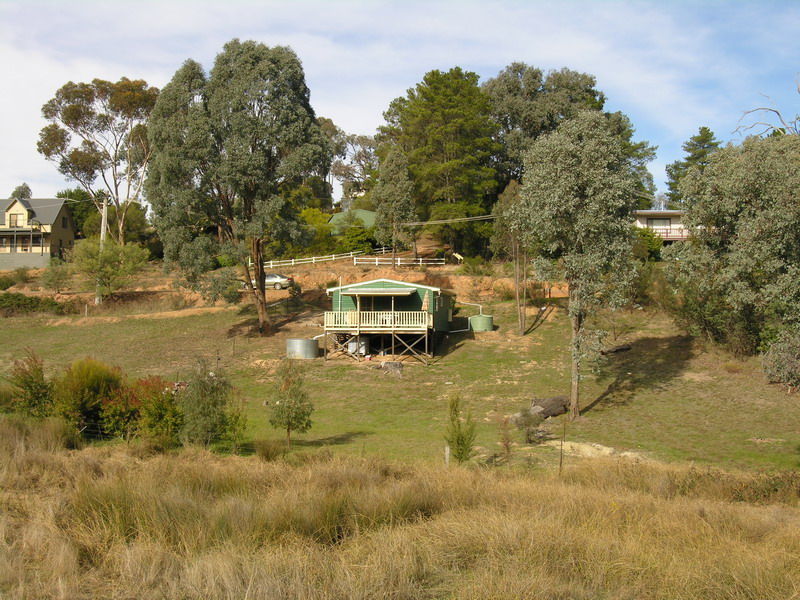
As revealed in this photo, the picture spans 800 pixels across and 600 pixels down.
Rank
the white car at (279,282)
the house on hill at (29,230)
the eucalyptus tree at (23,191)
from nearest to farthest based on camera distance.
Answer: the white car at (279,282) < the house on hill at (29,230) < the eucalyptus tree at (23,191)

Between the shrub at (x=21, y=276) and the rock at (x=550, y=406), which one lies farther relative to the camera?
the shrub at (x=21, y=276)

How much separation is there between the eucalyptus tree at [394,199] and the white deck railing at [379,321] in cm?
1551

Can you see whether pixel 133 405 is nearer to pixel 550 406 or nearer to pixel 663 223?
pixel 550 406

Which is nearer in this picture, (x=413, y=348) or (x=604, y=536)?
(x=604, y=536)

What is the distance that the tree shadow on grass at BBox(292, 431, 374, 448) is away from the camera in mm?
18359

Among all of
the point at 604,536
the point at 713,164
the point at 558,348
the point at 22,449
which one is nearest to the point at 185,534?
the point at 604,536

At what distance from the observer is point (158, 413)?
17.2 m

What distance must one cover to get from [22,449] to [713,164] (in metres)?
18.4

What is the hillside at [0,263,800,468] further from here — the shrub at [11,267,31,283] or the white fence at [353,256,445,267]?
the shrub at [11,267,31,283]

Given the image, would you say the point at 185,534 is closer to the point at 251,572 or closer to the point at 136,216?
the point at 251,572

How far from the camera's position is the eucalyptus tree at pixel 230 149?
3434cm

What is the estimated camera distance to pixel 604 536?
354 inches

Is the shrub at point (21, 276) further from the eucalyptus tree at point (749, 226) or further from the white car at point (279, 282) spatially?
the eucalyptus tree at point (749, 226)

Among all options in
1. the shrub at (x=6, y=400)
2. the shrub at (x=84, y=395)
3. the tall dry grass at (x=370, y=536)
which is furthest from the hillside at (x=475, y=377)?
the tall dry grass at (x=370, y=536)
